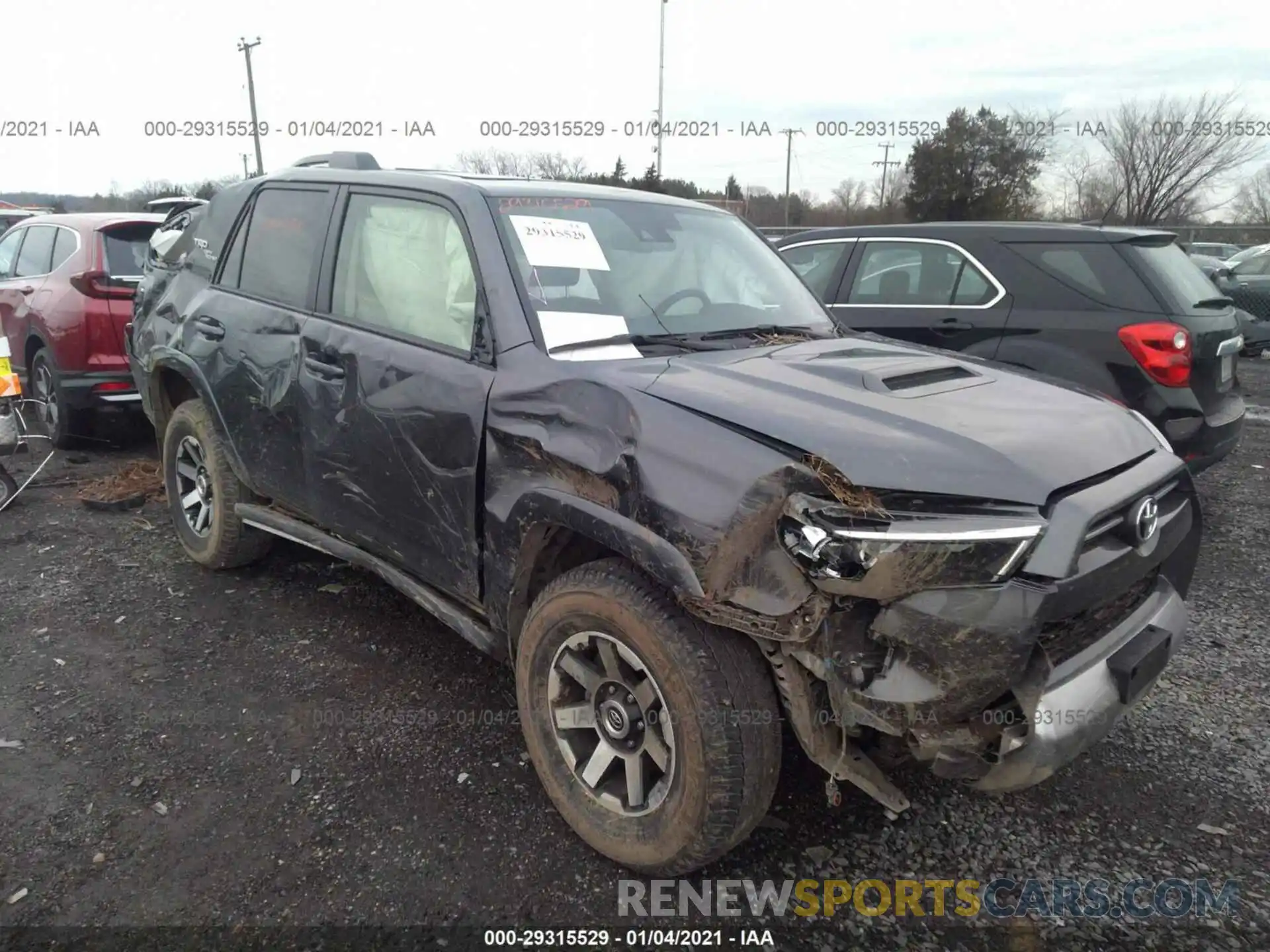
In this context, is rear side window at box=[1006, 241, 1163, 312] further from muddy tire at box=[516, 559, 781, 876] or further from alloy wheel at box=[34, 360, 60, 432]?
alloy wheel at box=[34, 360, 60, 432]

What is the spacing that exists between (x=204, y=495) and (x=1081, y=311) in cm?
492

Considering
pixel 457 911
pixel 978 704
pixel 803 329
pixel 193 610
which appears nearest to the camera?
pixel 978 704

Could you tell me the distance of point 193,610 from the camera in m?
3.99

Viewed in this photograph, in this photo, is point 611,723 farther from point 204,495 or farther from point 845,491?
point 204,495

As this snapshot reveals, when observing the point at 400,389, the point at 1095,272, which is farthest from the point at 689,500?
the point at 1095,272

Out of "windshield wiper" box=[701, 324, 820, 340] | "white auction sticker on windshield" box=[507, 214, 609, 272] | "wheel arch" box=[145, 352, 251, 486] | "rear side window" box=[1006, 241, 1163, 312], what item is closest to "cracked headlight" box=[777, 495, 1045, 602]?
"windshield wiper" box=[701, 324, 820, 340]

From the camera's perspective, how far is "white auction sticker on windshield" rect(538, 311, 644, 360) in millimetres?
2564

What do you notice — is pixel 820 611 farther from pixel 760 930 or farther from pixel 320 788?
pixel 320 788

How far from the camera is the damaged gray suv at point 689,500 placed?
1.88 meters

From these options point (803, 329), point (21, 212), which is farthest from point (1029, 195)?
point (803, 329)

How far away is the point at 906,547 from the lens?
182 centimetres

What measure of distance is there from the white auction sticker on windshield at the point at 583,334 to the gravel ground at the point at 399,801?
4.68 feet

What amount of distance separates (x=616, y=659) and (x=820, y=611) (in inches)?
25.8

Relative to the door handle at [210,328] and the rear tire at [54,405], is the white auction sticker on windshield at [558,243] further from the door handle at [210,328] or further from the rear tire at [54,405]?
the rear tire at [54,405]
